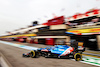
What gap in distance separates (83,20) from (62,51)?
50.9ft

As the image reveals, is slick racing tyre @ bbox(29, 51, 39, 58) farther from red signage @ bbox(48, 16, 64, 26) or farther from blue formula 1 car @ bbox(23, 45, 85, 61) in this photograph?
red signage @ bbox(48, 16, 64, 26)

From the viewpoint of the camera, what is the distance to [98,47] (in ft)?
37.5

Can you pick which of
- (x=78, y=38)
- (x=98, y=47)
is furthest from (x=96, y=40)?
(x=78, y=38)

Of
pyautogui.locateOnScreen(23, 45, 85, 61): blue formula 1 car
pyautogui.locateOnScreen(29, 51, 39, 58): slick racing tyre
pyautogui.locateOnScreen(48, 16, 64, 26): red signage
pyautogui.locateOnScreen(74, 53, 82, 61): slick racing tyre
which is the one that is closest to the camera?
pyautogui.locateOnScreen(74, 53, 82, 61): slick racing tyre

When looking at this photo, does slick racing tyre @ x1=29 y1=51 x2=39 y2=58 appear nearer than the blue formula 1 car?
No

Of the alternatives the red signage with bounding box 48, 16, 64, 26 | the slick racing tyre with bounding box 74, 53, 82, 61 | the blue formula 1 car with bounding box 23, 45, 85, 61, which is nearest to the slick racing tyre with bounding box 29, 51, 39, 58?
the blue formula 1 car with bounding box 23, 45, 85, 61

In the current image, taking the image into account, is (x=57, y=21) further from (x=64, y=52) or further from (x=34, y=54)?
(x=34, y=54)

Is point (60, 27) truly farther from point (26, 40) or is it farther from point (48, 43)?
point (26, 40)

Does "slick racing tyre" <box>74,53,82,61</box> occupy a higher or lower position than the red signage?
lower

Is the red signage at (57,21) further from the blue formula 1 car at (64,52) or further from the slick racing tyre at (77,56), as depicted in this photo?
the slick racing tyre at (77,56)

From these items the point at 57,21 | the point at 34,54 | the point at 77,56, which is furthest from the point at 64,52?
the point at 57,21

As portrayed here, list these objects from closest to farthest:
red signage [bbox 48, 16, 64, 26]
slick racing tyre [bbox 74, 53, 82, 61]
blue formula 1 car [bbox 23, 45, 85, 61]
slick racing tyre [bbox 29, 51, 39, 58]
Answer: slick racing tyre [bbox 74, 53, 82, 61], blue formula 1 car [bbox 23, 45, 85, 61], slick racing tyre [bbox 29, 51, 39, 58], red signage [bbox 48, 16, 64, 26]

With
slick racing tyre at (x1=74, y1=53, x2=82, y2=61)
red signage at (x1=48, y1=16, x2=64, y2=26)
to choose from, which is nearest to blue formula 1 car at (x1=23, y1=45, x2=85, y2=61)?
slick racing tyre at (x1=74, y1=53, x2=82, y2=61)

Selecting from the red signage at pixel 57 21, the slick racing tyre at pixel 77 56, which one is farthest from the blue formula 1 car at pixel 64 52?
the red signage at pixel 57 21
